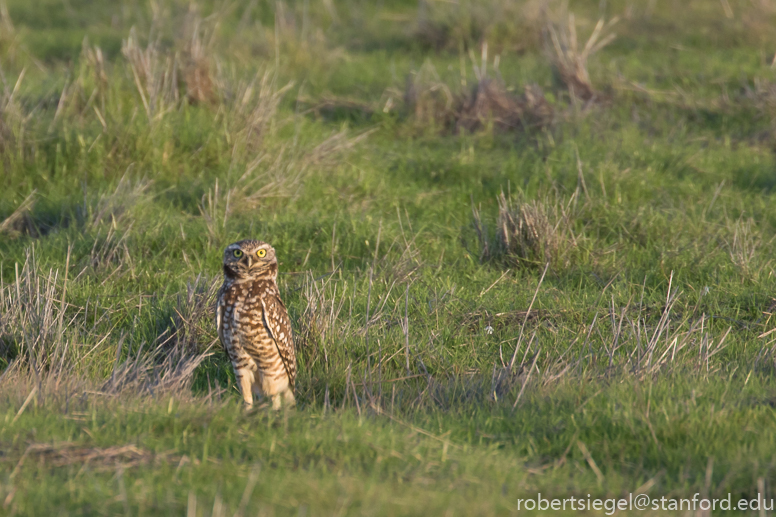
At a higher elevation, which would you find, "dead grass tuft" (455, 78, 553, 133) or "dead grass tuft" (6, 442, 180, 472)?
"dead grass tuft" (455, 78, 553, 133)

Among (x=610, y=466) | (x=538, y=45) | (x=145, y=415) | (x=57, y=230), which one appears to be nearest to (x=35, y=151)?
(x=57, y=230)

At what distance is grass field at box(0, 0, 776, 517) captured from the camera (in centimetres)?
319

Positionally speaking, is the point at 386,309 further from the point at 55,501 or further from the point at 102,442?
the point at 55,501

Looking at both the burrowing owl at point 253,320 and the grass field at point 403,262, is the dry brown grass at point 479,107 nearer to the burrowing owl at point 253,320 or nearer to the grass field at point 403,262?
the grass field at point 403,262

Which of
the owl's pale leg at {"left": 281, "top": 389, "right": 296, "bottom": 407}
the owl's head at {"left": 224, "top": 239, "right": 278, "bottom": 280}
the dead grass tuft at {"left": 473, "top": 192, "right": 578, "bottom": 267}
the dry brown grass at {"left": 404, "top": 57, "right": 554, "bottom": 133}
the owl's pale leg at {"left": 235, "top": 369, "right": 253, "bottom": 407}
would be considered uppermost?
the owl's head at {"left": 224, "top": 239, "right": 278, "bottom": 280}

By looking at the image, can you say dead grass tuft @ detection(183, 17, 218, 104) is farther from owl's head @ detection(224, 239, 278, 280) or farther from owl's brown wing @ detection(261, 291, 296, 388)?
owl's brown wing @ detection(261, 291, 296, 388)

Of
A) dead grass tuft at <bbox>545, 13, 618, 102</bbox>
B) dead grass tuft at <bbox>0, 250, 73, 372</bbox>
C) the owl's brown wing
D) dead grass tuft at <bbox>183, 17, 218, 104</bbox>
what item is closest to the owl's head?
the owl's brown wing

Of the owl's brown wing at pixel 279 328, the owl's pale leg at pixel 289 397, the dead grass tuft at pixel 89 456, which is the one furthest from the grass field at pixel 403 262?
the owl's brown wing at pixel 279 328

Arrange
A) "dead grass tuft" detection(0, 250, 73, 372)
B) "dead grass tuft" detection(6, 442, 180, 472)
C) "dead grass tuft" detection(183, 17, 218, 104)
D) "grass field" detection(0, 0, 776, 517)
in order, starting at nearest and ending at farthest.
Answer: "dead grass tuft" detection(6, 442, 180, 472) → "grass field" detection(0, 0, 776, 517) → "dead grass tuft" detection(0, 250, 73, 372) → "dead grass tuft" detection(183, 17, 218, 104)

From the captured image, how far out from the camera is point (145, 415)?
3.45 metres

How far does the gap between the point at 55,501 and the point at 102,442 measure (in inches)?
16.4

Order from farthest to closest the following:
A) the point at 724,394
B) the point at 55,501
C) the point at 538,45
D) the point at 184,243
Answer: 1. the point at 538,45
2. the point at 184,243
3. the point at 724,394
4. the point at 55,501

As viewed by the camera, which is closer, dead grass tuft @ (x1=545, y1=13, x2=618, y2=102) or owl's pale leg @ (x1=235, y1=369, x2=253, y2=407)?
owl's pale leg @ (x1=235, y1=369, x2=253, y2=407)

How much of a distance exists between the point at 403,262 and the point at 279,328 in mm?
1451
